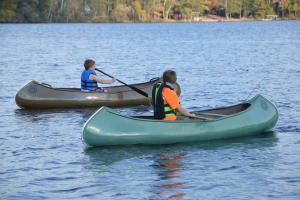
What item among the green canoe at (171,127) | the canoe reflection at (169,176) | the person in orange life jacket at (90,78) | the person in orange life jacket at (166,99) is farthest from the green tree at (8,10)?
the canoe reflection at (169,176)

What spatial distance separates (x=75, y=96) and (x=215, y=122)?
611cm

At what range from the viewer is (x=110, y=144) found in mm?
13984

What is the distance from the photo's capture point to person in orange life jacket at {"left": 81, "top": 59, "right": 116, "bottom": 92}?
18.7 meters

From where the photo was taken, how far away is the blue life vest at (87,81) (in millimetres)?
18844

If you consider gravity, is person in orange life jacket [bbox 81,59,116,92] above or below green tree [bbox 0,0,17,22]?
above

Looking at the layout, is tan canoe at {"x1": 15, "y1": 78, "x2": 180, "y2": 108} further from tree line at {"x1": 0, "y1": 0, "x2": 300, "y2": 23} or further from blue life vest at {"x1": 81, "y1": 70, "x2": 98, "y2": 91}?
tree line at {"x1": 0, "y1": 0, "x2": 300, "y2": 23}

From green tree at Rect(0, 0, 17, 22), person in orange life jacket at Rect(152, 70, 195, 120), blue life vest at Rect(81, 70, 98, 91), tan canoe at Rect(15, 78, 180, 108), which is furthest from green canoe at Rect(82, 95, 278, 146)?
green tree at Rect(0, 0, 17, 22)

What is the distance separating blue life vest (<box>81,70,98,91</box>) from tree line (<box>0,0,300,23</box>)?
4437 inches

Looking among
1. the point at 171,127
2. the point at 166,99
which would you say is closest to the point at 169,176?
the point at 171,127

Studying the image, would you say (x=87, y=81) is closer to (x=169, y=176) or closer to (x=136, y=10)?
(x=169, y=176)

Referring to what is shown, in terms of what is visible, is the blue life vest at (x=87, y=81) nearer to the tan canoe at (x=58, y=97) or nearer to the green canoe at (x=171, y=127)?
the tan canoe at (x=58, y=97)

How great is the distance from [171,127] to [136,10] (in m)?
145

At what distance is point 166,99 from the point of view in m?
13.8

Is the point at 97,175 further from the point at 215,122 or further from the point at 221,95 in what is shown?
the point at 221,95
